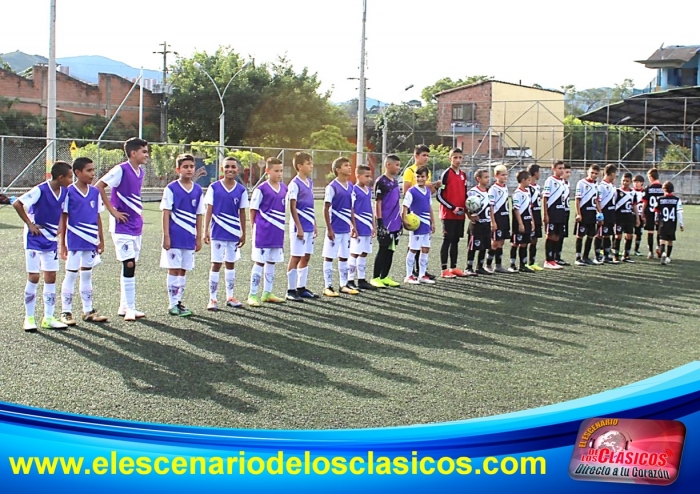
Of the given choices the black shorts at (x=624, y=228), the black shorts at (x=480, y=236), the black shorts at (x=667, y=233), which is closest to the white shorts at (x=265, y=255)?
the black shorts at (x=480, y=236)

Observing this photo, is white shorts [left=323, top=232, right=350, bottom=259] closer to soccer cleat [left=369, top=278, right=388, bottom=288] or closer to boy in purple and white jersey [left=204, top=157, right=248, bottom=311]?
soccer cleat [left=369, top=278, right=388, bottom=288]

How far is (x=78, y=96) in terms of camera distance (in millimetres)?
49469

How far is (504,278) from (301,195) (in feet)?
13.3

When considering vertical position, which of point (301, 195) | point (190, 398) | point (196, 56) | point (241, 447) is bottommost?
point (190, 398)

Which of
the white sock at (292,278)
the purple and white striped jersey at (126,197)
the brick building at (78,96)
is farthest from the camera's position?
the brick building at (78,96)

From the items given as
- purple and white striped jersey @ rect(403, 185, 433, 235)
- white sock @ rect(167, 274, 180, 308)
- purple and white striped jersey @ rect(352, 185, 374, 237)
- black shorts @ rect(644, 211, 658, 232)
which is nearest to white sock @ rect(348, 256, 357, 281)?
purple and white striped jersey @ rect(352, 185, 374, 237)

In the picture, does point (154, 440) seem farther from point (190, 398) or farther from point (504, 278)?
point (504, 278)

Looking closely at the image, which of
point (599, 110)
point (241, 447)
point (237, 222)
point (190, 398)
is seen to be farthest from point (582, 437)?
point (599, 110)

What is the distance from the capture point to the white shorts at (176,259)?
333 inches

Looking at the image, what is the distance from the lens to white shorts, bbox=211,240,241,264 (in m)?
9.09

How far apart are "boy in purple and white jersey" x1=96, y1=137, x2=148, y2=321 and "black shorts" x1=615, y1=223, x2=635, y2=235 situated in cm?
974

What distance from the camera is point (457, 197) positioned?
12.0 meters

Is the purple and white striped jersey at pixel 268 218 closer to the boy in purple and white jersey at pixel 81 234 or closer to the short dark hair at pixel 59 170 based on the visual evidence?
the boy in purple and white jersey at pixel 81 234

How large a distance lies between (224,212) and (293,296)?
56.7 inches
